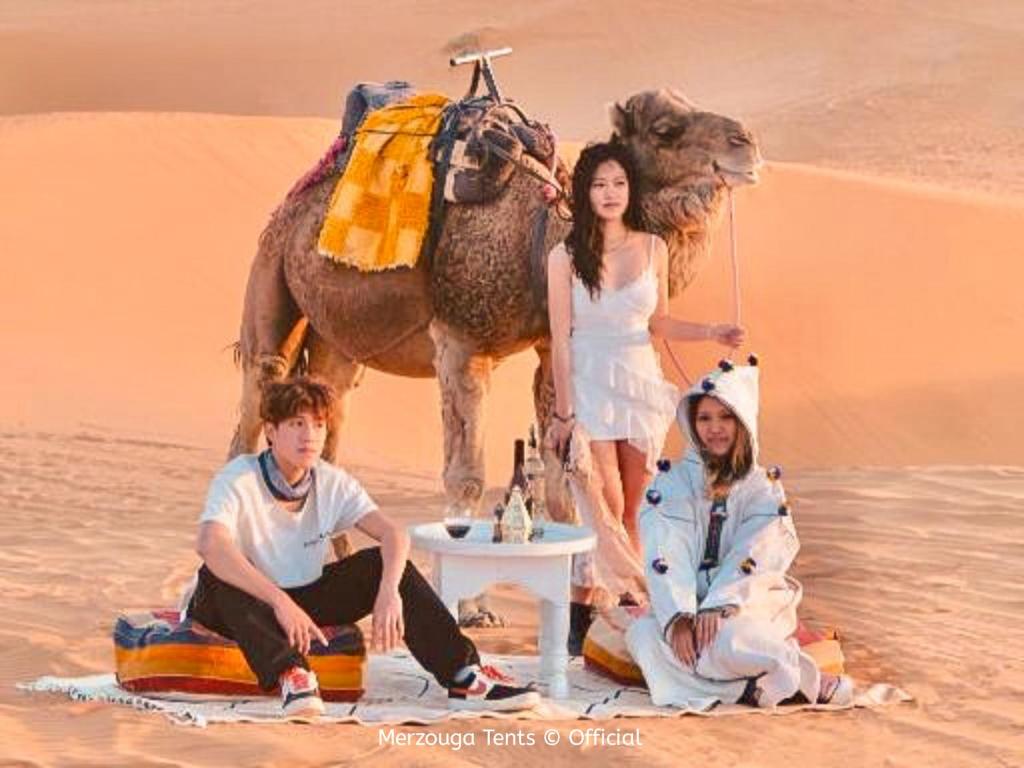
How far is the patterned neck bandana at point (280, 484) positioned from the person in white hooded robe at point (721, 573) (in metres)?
1.14

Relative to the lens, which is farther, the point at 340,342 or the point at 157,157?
the point at 157,157

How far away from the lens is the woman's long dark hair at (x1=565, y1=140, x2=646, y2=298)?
8.84 meters

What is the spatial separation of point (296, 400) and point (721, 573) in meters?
1.51

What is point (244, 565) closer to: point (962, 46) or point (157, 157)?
point (157, 157)

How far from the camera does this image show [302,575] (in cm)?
801

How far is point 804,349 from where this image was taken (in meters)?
21.0

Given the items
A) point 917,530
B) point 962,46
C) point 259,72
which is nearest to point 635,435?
point 917,530

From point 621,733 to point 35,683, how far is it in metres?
2.07

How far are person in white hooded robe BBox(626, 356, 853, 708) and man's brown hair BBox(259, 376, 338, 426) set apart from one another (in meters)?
1.15

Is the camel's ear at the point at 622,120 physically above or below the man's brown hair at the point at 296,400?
above

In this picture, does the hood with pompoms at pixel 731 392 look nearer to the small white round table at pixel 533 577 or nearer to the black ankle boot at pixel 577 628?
the small white round table at pixel 533 577

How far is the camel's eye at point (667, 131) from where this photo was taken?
9.35m

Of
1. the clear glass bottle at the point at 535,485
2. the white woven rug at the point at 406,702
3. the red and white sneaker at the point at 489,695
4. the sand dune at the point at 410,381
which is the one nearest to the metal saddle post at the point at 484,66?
the clear glass bottle at the point at 535,485

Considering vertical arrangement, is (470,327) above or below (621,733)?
above
